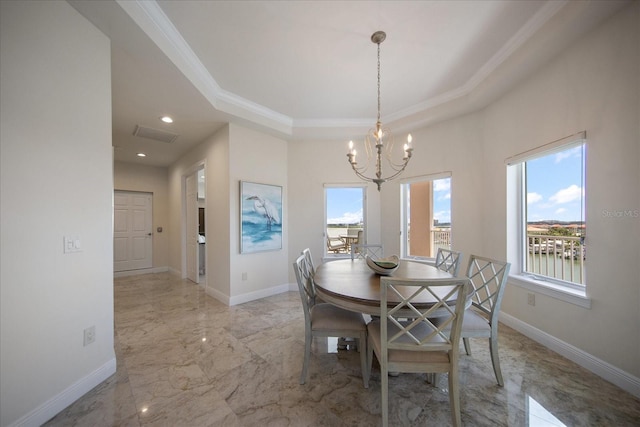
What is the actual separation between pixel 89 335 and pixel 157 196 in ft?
15.6

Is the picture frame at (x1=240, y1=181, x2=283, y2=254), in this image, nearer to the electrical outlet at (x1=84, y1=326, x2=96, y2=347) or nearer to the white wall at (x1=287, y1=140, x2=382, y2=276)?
the white wall at (x1=287, y1=140, x2=382, y2=276)

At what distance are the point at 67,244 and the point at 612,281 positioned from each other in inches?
153

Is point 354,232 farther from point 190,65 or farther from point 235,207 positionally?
point 190,65

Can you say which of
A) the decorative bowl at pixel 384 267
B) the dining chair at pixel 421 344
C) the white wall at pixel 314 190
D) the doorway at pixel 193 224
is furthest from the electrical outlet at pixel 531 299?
the doorway at pixel 193 224

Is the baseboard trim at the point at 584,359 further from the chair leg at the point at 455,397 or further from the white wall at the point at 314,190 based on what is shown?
the white wall at the point at 314,190

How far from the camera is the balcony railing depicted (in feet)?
8.10

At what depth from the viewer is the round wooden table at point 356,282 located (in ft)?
4.96

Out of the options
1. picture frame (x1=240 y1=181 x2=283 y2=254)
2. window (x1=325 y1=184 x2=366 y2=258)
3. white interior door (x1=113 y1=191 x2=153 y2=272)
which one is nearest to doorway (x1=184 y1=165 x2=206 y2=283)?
white interior door (x1=113 y1=191 x2=153 y2=272)

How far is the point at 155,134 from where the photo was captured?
3.79m

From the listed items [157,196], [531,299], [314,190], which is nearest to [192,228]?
[157,196]

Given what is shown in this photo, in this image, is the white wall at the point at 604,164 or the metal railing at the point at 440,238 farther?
the metal railing at the point at 440,238

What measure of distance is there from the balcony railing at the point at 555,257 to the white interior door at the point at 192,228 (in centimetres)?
524

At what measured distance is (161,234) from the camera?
5.76m

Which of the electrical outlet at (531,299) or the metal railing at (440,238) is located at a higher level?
the metal railing at (440,238)
